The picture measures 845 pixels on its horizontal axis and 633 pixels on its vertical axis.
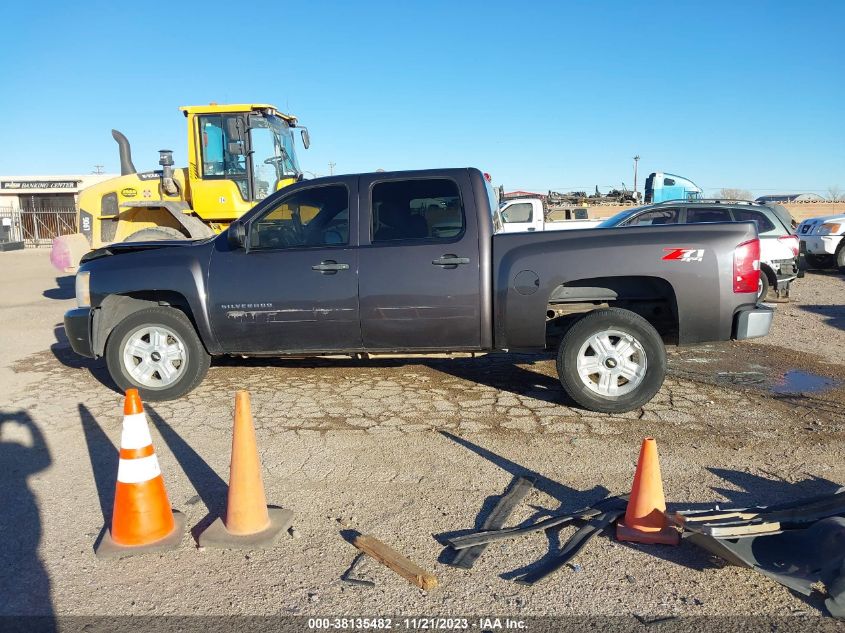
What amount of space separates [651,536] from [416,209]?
3.30 metres

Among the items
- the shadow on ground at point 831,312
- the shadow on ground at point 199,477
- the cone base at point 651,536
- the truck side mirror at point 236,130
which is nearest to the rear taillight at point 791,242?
the shadow on ground at point 831,312

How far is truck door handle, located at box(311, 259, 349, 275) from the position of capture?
550cm

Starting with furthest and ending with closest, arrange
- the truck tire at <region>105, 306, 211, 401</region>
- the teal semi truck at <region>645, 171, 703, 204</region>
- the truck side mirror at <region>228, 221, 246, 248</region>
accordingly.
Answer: the teal semi truck at <region>645, 171, 703, 204</region> → the truck tire at <region>105, 306, 211, 401</region> → the truck side mirror at <region>228, 221, 246, 248</region>

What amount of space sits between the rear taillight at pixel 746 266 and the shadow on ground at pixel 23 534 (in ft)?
16.1

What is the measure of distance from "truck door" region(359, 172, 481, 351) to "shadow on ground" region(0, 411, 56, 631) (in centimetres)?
263

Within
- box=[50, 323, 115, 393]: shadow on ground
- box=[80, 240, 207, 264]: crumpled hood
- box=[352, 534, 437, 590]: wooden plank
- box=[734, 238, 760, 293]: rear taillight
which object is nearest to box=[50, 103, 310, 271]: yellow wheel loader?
box=[50, 323, 115, 393]: shadow on ground

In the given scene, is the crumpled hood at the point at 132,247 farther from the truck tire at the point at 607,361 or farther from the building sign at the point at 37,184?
the building sign at the point at 37,184

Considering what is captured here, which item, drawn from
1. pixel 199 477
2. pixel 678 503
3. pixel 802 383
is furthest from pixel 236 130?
pixel 678 503

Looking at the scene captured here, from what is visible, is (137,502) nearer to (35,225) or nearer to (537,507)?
(537,507)

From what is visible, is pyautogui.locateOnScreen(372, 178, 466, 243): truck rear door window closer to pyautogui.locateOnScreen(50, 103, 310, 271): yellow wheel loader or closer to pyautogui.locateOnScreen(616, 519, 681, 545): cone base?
pyautogui.locateOnScreen(616, 519, 681, 545): cone base

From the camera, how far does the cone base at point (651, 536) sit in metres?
3.25

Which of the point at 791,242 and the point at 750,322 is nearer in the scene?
the point at 750,322

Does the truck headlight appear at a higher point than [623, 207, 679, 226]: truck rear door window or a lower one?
lower

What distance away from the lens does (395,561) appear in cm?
309
